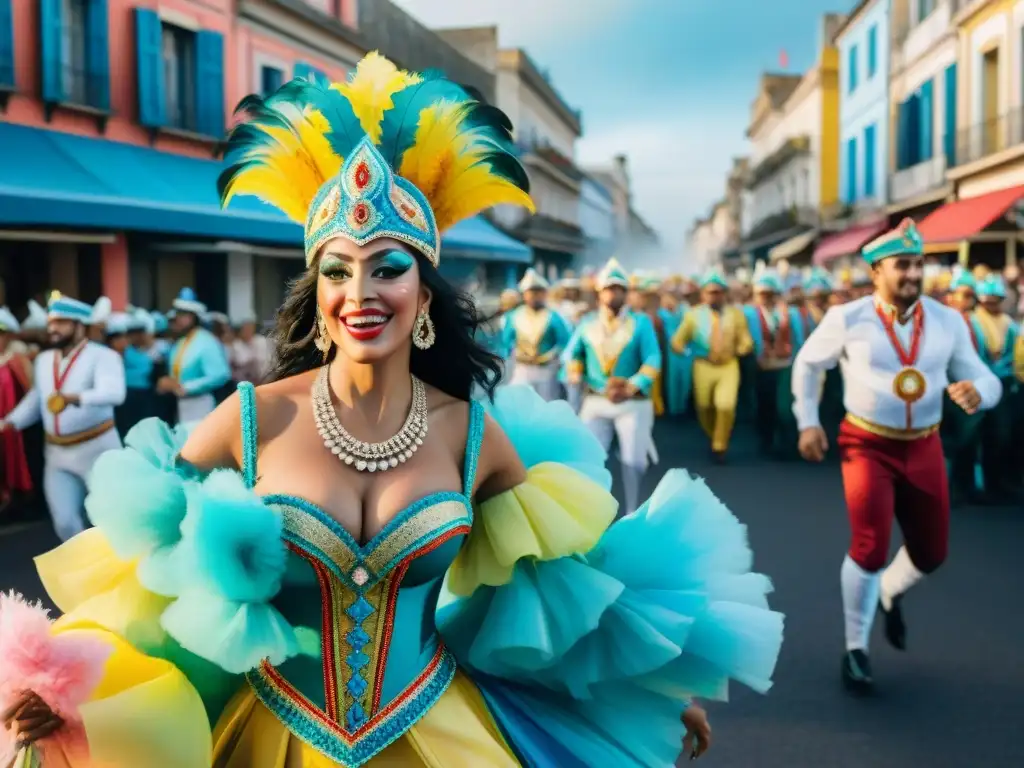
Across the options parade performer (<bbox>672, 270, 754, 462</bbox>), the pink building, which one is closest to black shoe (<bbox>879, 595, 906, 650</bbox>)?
parade performer (<bbox>672, 270, 754, 462</bbox>)

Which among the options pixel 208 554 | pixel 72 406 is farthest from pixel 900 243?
pixel 72 406

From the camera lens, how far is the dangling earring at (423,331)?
102 inches

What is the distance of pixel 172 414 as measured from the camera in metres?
11.7

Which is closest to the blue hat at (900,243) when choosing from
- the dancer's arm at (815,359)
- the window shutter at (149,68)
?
the dancer's arm at (815,359)

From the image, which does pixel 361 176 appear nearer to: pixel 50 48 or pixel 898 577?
pixel 898 577

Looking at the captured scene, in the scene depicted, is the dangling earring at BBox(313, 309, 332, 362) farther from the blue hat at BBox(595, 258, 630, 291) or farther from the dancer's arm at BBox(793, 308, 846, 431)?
the blue hat at BBox(595, 258, 630, 291)

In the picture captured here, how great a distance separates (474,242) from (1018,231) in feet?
35.2

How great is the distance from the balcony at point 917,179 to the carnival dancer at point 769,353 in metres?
14.9

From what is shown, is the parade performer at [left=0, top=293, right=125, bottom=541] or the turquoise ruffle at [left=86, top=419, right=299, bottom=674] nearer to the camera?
the turquoise ruffle at [left=86, top=419, right=299, bottom=674]

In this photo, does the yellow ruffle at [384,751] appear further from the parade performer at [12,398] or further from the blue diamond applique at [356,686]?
the parade performer at [12,398]

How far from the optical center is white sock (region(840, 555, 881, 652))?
5.32 meters

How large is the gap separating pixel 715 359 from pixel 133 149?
9398 millimetres

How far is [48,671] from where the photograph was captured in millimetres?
1979

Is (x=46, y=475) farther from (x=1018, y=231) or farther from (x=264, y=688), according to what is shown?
(x=1018, y=231)
